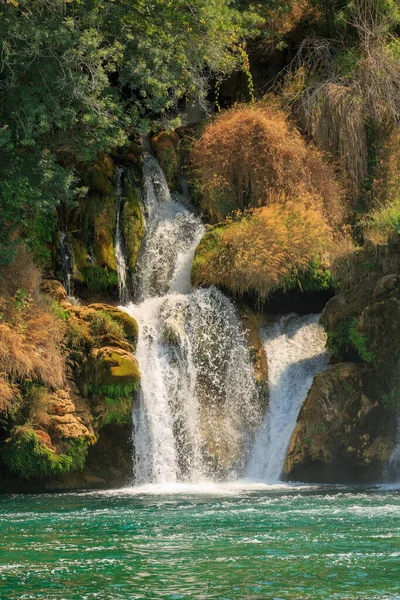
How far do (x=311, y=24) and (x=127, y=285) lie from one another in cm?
981

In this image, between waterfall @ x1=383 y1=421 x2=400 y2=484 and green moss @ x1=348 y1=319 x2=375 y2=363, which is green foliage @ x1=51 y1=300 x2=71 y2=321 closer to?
green moss @ x1=348 y1=319 x2=375 y2=363

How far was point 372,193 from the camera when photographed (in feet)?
79.3

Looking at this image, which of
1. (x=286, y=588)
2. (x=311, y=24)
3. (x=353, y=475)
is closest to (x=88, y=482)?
(x=353, y=475)

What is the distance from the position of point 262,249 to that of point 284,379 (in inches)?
112

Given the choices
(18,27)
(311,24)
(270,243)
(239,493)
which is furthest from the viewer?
(311,24)

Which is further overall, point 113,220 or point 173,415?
point 113,220

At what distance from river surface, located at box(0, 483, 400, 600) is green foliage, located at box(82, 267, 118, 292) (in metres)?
6.57

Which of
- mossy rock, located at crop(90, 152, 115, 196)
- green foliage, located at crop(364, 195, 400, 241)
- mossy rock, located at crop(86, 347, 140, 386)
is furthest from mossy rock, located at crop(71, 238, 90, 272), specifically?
green foliage, located at crop(364, 195, 400, 241)

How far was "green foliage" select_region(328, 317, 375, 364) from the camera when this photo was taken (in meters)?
17.8

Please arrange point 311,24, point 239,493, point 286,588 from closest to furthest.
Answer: point 286,588 → point 239,493 → point 311,24

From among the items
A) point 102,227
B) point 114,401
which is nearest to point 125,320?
point 114,401

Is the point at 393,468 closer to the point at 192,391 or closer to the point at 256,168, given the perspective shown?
the point at 192,391

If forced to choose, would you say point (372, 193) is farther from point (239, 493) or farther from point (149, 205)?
point (239, 493)

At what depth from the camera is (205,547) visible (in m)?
10.3
